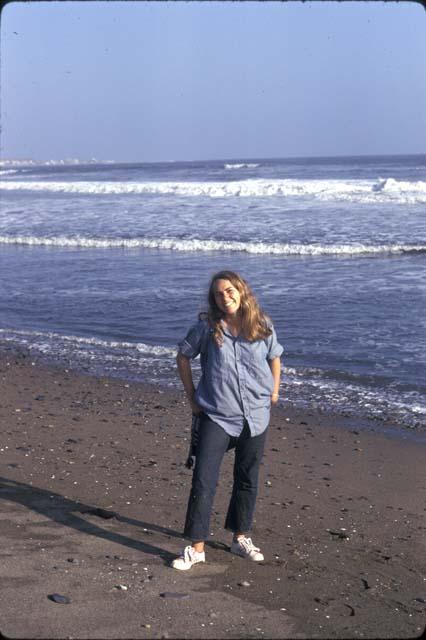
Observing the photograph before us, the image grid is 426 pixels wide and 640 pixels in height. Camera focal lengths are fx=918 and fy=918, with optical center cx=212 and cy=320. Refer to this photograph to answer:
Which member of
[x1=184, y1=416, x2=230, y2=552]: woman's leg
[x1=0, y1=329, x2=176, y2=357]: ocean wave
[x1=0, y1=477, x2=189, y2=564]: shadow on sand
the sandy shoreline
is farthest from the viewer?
[x1=0, y1=329, x2=176, y2=357]: ocean wave

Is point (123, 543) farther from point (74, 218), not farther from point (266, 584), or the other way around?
point (74, 218)

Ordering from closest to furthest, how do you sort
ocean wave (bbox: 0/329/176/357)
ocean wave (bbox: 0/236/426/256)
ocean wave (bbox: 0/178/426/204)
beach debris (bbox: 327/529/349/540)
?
1. beach debris (bbox: 327/529/349/540)
2. ocean wave (bbox: 0/329/176/357)
3. ocean wave (bbox: 0/236/426/256)
4. ocean wave (bbox: 0/178/426/204)

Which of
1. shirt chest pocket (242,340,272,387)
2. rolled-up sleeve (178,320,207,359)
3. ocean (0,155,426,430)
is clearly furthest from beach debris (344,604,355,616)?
ocean (0,155,426,430)

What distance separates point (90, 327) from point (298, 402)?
477 centimetres

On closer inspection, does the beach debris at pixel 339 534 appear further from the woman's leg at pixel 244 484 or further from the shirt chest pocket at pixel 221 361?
the shirt chest pocket at pixel 221 361

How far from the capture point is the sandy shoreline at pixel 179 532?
397 centimetres

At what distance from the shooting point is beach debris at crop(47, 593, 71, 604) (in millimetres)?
4020

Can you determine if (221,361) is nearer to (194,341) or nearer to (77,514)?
(194,341)

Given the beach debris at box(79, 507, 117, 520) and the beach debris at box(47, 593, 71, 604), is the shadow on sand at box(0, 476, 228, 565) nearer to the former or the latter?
the beach debris at box(79, 507, 117, 520)

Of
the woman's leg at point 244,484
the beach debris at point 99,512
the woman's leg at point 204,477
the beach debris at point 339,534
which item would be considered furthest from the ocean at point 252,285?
the beach debris at point 339,534

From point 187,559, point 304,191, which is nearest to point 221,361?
point 187,559

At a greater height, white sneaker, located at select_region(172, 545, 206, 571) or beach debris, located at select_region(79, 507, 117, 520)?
white sneaker, located at select_region(172, 545, 206, 571)

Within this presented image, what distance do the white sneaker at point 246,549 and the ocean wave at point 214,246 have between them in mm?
15511

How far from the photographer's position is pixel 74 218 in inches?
1206
